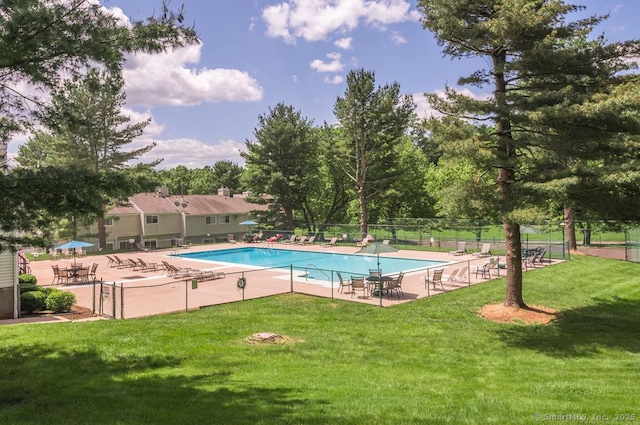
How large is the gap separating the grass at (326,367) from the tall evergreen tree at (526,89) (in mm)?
3340

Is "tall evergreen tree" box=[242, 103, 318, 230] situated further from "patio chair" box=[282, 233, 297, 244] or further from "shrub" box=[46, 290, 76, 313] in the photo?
"shrub" box=[46, 290, 76, 313]

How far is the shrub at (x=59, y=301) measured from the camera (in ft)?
50.0

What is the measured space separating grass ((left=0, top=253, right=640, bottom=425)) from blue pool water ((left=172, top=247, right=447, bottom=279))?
34.1 ft

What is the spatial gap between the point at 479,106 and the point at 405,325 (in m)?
6.45

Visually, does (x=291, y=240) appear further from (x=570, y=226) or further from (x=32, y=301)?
(x=32, y=301)

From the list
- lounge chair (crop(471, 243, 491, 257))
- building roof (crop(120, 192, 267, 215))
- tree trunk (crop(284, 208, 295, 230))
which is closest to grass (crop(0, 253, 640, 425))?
lounge chair (crop(471, 243, 491, 257))

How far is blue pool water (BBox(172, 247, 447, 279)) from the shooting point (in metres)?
27.1

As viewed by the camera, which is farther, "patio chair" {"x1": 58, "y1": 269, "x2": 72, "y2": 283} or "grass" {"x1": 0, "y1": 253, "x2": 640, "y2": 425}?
"patio chair" {"x1": 58, "y1": 269, "x2": 72, "y2": 283}

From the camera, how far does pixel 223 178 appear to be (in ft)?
294

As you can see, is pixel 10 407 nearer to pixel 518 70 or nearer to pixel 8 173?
pixel 8 173

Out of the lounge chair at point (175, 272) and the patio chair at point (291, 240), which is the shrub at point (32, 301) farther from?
the patio chair at point (291, 240)

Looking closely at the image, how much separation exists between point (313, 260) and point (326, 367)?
22.4 m

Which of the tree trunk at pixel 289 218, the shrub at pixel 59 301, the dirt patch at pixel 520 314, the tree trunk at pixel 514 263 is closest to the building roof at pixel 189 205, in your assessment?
the tree trunk at pixel 289 218

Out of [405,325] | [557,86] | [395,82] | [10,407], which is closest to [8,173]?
[10,407]
